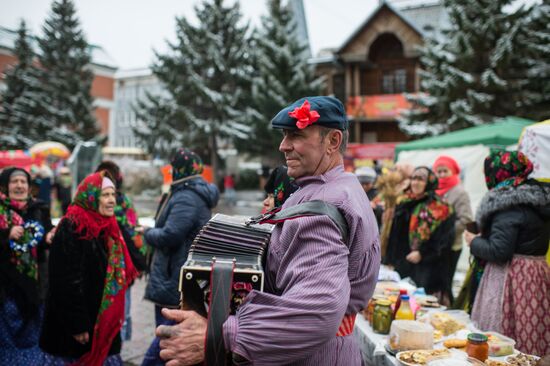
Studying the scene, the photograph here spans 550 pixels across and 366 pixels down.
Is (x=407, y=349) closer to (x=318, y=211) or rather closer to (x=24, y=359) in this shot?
(x=318, y=211)

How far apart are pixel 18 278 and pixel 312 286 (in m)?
3.67

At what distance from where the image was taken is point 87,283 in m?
3.38

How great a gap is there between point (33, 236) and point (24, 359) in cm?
111

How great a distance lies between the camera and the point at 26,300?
4.01m

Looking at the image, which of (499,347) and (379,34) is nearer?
(499,347)

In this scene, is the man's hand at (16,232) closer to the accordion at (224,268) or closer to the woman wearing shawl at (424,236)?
the accordion at (224,268)

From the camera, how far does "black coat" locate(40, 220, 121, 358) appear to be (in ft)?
10.3

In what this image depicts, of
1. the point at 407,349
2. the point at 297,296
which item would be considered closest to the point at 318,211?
the point at 297,296

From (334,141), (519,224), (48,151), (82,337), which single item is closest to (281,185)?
(334,141)

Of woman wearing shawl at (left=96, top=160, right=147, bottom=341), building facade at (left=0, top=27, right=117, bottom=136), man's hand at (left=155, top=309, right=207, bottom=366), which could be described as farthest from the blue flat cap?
building facade at (left=0, top=27, right=117, bottom=136)

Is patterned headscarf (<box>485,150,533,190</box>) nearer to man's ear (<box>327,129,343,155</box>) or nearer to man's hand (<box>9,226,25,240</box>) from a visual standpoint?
man's ear (<box>327,129,343,155</box>)

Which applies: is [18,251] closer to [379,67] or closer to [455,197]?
[455,197]

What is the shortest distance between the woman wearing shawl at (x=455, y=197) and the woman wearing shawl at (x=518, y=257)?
2070 millimetres

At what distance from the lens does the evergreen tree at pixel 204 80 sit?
88.1ft
